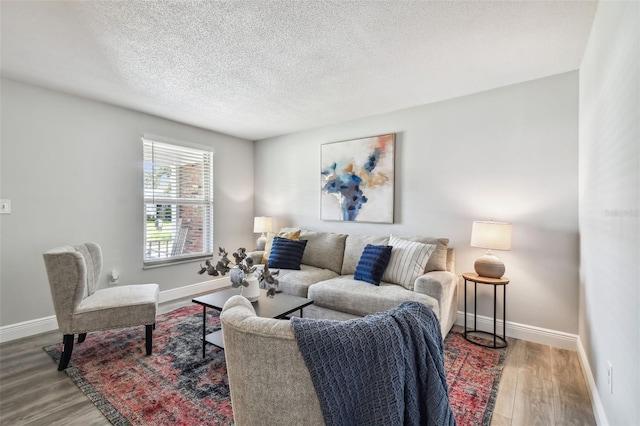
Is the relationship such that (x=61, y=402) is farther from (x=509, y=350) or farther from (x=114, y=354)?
(x=509, y=350)

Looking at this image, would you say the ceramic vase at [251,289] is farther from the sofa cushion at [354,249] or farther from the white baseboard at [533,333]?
the white baseboard at [533,333]

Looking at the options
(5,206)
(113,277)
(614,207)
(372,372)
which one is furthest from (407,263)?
(5,206)

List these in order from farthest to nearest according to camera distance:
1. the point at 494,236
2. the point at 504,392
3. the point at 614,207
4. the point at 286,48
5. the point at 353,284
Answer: the point at 353,284 < the point at 494,236 < the point at 286,48 < the point at 504,392 < the point at 614,207

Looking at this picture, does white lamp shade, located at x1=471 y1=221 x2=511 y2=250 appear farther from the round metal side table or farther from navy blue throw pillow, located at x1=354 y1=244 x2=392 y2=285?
navy blue throw pillow, located at x1=354 y1=244 x2=392 y2=285

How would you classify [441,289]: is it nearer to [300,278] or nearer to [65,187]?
[300,278]

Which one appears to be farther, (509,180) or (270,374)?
(509,180)

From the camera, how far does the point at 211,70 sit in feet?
8.20

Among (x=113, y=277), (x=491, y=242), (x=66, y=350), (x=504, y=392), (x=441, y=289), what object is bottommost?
(x=504, y=392)

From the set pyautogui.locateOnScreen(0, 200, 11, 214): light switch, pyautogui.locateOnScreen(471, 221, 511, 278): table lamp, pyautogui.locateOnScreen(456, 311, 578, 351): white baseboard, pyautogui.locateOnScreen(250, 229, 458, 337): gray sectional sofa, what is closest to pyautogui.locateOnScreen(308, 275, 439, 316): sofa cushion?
pyautogui.locateOnScreen(250, 229, 458, 337): gray sectional sofa

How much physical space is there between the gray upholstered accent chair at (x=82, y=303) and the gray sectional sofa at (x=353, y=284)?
50.4 inches

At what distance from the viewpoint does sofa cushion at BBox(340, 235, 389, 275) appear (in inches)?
130

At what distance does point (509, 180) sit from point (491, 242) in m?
0.71

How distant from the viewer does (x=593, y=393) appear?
1803 millimetres

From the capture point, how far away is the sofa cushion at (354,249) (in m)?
3.30
